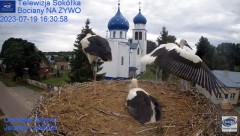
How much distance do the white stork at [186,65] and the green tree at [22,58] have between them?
46.4ft

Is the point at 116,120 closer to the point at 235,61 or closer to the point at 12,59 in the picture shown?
the point at 12,59

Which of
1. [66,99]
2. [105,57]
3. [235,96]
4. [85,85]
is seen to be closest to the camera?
[66,99]

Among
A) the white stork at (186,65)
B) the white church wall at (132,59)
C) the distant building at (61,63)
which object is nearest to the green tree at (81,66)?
the white stork at (186,65)

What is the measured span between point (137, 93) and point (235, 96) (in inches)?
493

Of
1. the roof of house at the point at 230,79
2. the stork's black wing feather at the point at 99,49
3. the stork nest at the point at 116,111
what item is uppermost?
the stork's black wing feather at the point at 99,49

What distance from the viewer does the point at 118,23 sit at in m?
21.0

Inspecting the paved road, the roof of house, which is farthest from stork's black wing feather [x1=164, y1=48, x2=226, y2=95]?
the roof of house

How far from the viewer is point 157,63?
4.02 meters

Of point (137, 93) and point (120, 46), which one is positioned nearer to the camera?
point (137, 93)

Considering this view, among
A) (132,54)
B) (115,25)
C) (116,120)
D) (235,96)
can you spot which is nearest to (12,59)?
(115,25)

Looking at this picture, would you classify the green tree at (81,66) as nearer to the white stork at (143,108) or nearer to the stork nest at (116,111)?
the stork nest at (116,111)

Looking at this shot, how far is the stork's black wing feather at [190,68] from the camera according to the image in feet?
11.5

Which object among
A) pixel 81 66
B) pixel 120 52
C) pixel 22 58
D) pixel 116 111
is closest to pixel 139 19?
pixel 120 52

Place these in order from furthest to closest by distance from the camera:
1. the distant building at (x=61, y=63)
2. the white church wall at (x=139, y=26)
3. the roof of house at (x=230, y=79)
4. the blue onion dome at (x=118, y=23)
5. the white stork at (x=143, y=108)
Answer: the distant building at (x=61, y=63) < the white church wall at (x=139, y=26) < the blue onion dome at (x=118, y=23) < the roof of house at (x=230, y=79) < the white stork at (x=143, y=108)
